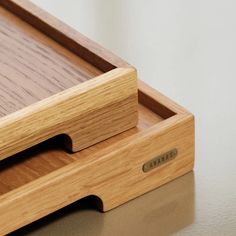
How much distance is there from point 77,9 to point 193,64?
0.70 ft

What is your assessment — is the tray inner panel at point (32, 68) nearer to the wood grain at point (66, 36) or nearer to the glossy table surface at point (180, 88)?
the wood grain at point (66, 36)

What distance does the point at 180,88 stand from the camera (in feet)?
4.28

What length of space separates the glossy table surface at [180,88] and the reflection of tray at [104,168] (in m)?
0.02

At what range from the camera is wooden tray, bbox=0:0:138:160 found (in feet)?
3.49

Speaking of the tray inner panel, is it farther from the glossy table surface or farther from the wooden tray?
the glossy table surface

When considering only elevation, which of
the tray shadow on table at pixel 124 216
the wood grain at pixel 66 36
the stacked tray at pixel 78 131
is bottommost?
the tray shadow on table at pixel 124 216

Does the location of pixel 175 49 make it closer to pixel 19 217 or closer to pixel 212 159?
pixel 212 159

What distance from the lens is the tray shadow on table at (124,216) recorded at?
1.11m

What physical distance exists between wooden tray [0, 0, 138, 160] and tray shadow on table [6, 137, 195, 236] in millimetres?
51

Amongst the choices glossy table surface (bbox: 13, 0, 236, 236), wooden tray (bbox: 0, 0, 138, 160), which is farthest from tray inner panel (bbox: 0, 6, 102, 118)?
glossy table surface (bbox: 13, 0, 236, 236)

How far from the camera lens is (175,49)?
→ 138cm

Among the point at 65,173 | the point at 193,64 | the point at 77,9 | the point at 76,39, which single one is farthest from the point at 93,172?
the point at 77,9

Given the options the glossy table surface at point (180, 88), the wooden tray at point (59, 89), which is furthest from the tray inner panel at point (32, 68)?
the glossy table surface at point (180, 88)

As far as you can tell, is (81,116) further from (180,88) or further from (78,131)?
(180,88)
